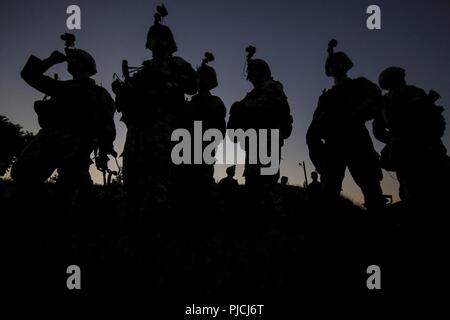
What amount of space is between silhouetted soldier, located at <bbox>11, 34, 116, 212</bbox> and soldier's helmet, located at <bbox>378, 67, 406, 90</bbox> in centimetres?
431

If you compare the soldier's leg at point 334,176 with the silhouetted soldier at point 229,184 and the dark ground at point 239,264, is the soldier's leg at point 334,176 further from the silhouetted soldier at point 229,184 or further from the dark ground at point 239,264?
the silhouetted soldier at point 229,184

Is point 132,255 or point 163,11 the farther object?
point 163,11

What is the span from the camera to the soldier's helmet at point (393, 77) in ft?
16.2

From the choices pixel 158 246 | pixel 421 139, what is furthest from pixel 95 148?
pixel 421 139

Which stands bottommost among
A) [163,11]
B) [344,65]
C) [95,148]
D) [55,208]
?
[55,208]

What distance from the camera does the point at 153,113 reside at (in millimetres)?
5375

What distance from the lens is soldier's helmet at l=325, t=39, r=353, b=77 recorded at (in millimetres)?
5582

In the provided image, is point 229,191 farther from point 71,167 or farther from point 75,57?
point 75,57

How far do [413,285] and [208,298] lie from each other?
4.51 feet

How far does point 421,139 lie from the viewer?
4.62 m

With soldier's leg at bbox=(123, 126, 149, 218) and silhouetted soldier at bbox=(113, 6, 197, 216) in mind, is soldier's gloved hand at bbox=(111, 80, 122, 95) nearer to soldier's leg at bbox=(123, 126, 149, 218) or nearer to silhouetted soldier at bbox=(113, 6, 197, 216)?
silhouetted soldier at bbox=(113, 6, 197, 216)

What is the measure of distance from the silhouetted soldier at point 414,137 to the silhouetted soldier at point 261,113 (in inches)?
62.6
